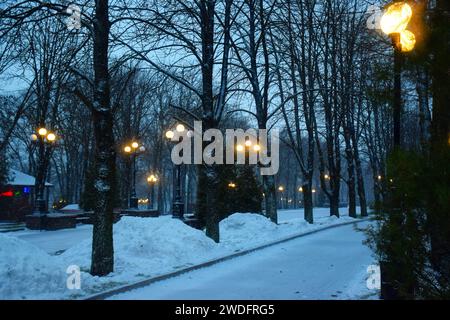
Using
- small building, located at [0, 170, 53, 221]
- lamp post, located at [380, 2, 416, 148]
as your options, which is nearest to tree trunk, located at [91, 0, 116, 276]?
lamp post, located at [380, 2, 416, 148]

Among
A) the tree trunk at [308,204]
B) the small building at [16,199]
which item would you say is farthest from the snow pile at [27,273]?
the small building at [16,199]

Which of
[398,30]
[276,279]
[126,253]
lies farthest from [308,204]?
[398,30]

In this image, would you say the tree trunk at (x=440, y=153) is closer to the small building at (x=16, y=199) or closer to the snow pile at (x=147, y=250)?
the snow pile at (x=147, y=250)

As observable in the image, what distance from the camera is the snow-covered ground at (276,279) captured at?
26.9 feet

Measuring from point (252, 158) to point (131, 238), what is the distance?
2051 cm

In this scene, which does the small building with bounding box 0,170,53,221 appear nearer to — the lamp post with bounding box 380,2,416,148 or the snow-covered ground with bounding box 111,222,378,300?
the snow-covered ground with bounding box 111,222,378,300

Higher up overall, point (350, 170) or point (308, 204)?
point (350, 170)

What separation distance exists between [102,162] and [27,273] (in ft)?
10.2

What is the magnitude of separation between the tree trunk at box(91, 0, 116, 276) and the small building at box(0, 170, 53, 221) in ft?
81.4

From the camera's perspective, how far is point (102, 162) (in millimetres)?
9969

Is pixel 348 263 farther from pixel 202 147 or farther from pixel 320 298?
pixel 202 147

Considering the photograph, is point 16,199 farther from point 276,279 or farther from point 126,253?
point 276,279

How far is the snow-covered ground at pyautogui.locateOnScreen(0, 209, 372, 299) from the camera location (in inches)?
297
